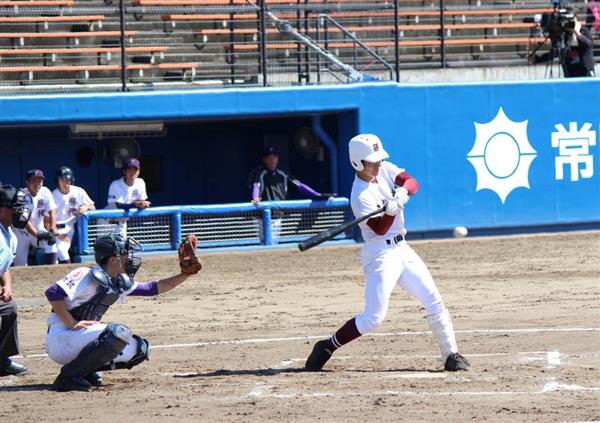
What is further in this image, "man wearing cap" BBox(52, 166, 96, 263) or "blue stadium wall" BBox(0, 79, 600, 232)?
"blue stadium wall" BBox(0, 79, 600, 232)

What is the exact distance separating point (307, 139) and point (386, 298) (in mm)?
10215

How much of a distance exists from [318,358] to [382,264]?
86 centimetres

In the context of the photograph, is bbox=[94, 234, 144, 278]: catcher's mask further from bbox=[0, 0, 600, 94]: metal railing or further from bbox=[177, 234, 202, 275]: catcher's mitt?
bbox=[0, 0, 600, 94]: metal railing

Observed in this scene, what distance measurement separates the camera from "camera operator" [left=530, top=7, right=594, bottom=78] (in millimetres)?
18953

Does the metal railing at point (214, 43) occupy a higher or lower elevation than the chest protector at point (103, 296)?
higher

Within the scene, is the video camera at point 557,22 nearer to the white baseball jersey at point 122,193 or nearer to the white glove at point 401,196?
the white baseball jersey at point 122,193

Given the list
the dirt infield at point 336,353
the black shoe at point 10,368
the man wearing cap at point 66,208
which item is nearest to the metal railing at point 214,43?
the man wearing cap at point 66,208

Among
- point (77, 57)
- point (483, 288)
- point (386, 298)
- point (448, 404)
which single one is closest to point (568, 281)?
point (483, 288)

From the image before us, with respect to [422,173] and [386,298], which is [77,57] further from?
[386,298]

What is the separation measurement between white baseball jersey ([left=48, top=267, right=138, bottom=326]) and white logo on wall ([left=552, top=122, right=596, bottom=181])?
11915mm

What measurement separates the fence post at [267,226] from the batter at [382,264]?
27.8 feet

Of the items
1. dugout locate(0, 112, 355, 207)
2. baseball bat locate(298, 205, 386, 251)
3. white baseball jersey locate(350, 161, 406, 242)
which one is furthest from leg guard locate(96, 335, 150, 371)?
dugout locate(0, 112, 355, 207)

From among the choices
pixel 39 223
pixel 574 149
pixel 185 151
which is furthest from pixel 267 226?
pixel 574 149

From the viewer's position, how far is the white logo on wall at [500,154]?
59.8ft
